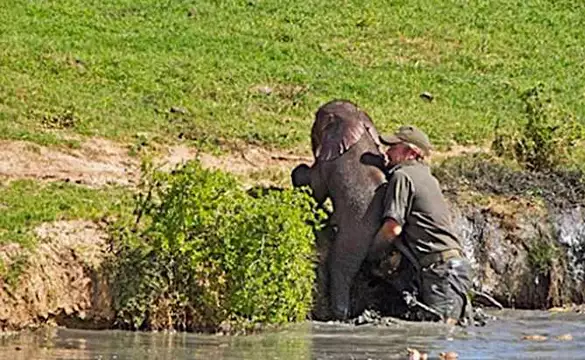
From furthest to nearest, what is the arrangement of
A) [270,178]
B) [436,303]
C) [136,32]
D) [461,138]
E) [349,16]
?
[349,16], [136,32], [461,138], [270,178], [436,303]

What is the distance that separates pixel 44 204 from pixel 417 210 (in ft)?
8.57

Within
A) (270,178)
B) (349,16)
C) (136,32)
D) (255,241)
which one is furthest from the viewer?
(349,16)

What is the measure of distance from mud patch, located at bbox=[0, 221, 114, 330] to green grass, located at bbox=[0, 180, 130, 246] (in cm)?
17

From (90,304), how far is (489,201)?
371 centimetres

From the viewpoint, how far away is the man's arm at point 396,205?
1168 centimetres

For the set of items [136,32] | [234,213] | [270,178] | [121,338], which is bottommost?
[121,338]

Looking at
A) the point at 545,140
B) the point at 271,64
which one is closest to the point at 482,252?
the point at 545,140

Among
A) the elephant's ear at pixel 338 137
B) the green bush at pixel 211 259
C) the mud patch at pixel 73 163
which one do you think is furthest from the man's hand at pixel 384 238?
the mud patch at pixel 73 163

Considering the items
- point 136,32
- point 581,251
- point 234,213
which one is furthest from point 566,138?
point 136,32

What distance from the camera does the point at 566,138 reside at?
15.1 meters

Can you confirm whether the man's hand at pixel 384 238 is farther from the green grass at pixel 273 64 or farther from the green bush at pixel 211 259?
the green grass at pixel 273 64

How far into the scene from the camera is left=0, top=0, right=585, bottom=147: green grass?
54.9ft

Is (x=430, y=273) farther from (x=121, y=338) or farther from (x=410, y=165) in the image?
(x=121, y=338)

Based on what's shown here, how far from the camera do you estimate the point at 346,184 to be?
12000 millimetres
